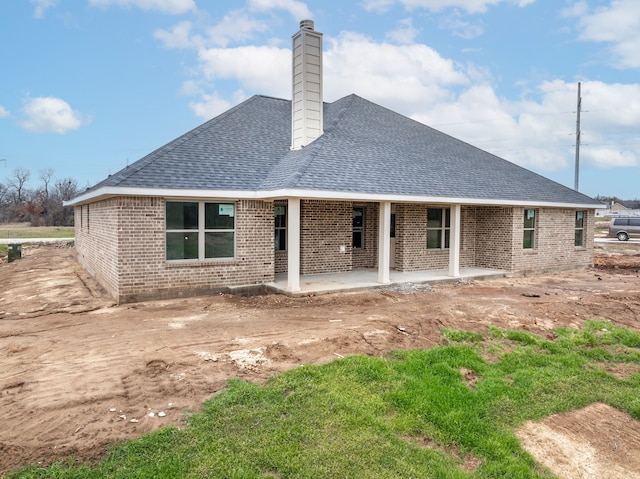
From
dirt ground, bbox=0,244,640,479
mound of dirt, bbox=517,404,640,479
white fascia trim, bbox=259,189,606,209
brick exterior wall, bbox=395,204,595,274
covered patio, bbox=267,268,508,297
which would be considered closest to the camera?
mound of dirt, bbox=517,404,640,479

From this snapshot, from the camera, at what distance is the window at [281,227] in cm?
1359

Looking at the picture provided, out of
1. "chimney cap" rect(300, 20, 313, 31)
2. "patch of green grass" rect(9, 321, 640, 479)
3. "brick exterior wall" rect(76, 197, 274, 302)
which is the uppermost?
"chimney cap" rect(300, 20, 313, 31)

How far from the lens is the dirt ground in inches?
172

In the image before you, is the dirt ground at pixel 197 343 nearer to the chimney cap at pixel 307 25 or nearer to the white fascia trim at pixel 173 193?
the white fascia trim at pixel 173 193

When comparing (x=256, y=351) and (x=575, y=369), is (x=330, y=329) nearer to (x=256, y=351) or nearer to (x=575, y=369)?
(x=256, y=351)

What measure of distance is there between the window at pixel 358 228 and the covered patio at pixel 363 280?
38.2 inches

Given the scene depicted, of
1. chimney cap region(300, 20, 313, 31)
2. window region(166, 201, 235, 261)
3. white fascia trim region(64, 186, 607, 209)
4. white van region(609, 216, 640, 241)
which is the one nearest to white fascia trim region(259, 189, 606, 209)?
white fascia trim region(64, 186, 607, 209)

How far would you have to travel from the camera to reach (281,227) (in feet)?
44.8

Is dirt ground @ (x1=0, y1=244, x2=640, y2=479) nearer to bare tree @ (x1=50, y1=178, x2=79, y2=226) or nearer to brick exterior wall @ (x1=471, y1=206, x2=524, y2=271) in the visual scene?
brick exterior wall @ (x1=471, y1=206, x2=524, y2=271)

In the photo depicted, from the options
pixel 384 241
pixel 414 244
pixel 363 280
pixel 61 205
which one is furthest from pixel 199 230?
pixel 61 205

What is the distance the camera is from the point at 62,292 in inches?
470

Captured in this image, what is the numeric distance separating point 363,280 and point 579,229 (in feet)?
35.1

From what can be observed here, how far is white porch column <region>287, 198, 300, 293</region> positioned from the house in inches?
1.1

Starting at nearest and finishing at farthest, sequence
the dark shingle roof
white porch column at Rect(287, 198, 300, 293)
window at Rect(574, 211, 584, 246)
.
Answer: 1. white porch column at Rect(287, 198, 300, 293)
2. the dark shingle roof
3. window at Rect(574, 211, 584, 246)
